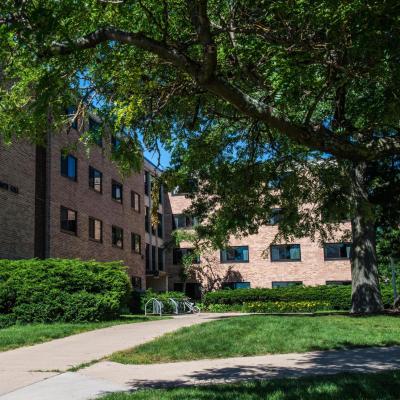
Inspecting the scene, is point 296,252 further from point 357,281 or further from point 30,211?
point 30,211

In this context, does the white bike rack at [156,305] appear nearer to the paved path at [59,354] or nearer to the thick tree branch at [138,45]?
the paved path at [59,354]

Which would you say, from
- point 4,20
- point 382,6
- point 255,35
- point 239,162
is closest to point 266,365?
point 239,162

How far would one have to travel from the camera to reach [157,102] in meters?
8.13

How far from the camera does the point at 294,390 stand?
691 cm

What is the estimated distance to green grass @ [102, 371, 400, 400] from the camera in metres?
6.58

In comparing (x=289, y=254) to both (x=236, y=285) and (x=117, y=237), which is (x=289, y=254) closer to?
(x=236, y=285)

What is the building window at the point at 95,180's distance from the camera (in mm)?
31150

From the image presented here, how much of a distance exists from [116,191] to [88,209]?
4.92 metres

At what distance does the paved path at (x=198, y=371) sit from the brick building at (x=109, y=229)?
9.75 feet

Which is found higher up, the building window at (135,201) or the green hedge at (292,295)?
the building window at (135,201)

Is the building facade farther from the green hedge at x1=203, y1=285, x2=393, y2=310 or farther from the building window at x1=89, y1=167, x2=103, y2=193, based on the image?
the building window at x1=89, y1=167, x2=103, y2=193

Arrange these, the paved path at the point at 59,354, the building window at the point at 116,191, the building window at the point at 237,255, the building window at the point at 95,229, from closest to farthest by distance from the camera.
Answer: the paved path at the point at 59,354
the building window at the point at 95,229
the building window at the point at 116,191
the building window at the point at 237,255

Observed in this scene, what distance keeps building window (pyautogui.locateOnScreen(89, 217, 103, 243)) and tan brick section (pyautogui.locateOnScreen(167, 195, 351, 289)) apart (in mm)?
11918

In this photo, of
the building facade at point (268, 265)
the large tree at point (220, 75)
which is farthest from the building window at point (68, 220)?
the large tree at point (220, 75)
